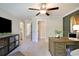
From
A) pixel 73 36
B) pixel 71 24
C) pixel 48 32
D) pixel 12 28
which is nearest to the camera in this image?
pixel 12 28

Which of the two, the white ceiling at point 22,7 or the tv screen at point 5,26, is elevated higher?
the white ceiling at point 22,7

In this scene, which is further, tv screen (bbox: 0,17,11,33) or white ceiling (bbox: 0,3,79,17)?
tv screen (bbox: 0,17,11,33)

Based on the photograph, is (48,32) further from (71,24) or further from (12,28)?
(71,24)

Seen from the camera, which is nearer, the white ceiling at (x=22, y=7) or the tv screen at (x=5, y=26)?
the white ceiling at (x=22, y=7)

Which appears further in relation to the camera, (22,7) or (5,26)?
(5,26)

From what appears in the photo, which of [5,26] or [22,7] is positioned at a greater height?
[22,7]

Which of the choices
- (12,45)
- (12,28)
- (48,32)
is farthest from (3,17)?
(48,32)

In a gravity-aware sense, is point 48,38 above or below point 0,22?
below

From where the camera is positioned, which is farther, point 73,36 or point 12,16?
point 73,36

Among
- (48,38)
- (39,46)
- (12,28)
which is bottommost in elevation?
(39,46)

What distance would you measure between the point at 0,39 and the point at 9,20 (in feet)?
1.80

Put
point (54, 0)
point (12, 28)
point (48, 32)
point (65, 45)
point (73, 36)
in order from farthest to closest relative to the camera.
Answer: point (73, 36), point (65, 45), point (48, 32), point (12, 28), point (54, 0)

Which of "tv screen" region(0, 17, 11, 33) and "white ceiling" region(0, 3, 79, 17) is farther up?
"white ceiling" region(0, 3, 79, 17)

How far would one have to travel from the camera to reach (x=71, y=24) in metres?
4.74
